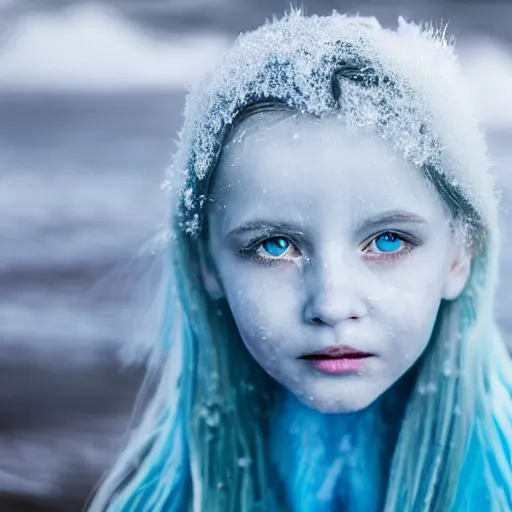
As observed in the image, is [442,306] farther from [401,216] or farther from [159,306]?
[159,306]

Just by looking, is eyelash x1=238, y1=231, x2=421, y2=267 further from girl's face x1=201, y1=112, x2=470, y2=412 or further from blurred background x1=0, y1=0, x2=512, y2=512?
blurred background x1=0, y1=0, x2=512, y2=512

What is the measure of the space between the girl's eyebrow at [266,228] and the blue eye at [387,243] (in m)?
0.08

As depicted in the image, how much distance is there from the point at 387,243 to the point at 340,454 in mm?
267

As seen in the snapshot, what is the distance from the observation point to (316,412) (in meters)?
0.93

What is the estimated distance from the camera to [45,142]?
3.07 ft

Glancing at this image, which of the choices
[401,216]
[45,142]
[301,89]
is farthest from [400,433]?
[45,142]

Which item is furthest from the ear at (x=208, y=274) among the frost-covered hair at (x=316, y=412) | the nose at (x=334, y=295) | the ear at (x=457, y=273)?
the ear at (x=457, y=273)

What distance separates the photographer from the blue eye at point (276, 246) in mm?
831

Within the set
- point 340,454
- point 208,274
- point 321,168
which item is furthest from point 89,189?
point 340,454

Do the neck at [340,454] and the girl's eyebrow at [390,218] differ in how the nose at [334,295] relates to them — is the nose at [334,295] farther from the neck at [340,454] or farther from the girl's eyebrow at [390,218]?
the neck at [340,454]

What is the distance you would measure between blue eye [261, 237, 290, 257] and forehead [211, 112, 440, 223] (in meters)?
0.04

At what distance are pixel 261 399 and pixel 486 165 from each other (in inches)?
14.5

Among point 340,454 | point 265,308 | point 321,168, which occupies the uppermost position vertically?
point 321,168

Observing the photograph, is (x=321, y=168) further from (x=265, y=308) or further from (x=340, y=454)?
(x=340, y=454)
